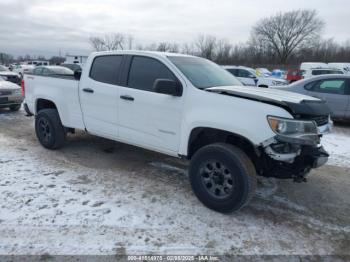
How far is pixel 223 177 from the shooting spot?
351 centimetres

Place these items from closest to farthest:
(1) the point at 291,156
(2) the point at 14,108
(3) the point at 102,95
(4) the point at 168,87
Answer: (1) the point at 291,156, (4) the point at 168,87, (3) the point at 102,95, (2) the point at 14,108

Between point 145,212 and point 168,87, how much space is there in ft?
4.99

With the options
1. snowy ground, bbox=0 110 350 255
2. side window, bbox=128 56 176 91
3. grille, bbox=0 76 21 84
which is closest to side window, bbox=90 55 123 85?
side window, bbox=128 56 176 91

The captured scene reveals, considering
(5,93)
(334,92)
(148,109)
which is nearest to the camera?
(148,109)

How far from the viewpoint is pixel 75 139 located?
262 inches

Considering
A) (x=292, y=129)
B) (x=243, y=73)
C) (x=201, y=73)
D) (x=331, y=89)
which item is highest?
(x=201, y=73)

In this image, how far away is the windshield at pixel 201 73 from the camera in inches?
157

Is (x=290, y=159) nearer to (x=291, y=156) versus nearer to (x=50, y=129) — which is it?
(x=291, y=156)

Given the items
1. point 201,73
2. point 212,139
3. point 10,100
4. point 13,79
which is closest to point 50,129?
A: point 201,73

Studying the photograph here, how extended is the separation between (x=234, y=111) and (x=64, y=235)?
7.24 ft

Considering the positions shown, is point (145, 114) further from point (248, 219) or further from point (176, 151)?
point (248, 219)

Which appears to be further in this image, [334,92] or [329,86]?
[329,86]

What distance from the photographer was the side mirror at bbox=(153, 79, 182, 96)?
366 cm

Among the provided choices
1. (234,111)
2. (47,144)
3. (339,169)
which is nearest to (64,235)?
(234,111)
